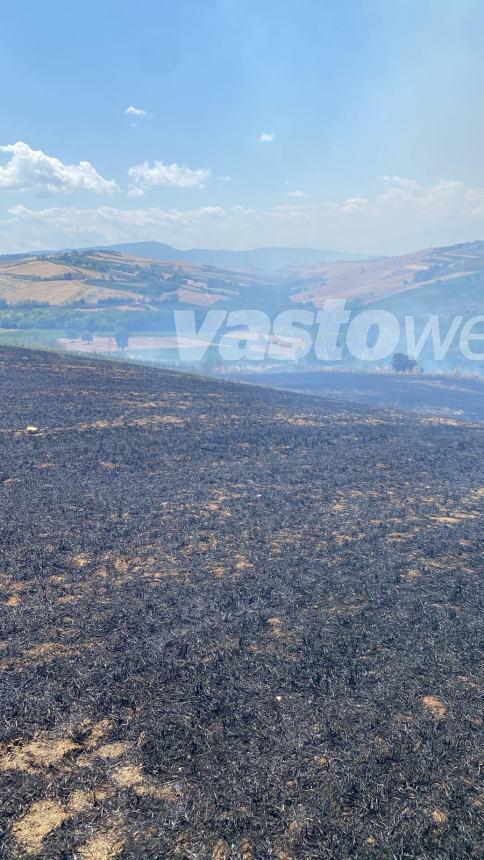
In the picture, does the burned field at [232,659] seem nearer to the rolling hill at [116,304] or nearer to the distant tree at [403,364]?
the distant tree at [403,364]

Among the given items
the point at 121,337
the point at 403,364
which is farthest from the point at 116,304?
the point at 403,364

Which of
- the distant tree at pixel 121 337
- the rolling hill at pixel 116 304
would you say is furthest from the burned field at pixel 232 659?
the distant tree at pixel 121 337

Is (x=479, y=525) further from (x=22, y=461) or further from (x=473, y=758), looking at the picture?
(x=22, y=461)

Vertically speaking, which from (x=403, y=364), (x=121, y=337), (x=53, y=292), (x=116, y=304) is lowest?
(x=403, y=364)

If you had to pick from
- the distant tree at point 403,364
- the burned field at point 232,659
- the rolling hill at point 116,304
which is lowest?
the distant tree at point 403,364

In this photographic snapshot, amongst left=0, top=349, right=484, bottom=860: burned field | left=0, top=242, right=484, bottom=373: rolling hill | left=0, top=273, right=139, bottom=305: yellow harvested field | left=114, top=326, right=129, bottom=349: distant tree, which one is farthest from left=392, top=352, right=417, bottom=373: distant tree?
left=0, top=273, right=139, bottom=305: yellow harvested field

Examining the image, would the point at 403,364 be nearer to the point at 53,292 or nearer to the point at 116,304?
the point at 116,304

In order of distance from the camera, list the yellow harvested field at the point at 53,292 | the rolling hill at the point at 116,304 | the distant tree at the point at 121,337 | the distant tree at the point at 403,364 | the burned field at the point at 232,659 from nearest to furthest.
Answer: the burned field at the point at 232,659 → the distant tree at the point at 403,364 → the rolling hill at the point at 116,304 → the distant tree at the point at 121,337 → the yellow harvested field at the point at 53,292
